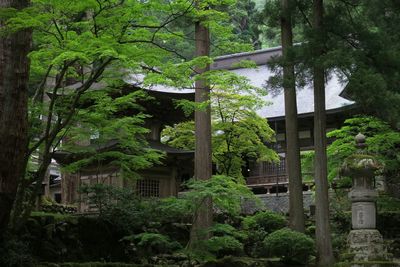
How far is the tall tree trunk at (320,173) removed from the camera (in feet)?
45.8

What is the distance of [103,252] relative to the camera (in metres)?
15.5

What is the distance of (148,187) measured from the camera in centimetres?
2361

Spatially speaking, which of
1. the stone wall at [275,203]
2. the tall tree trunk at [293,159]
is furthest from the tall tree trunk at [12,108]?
the stone wall at [275,203]

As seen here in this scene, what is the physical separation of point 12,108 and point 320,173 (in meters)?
7.94

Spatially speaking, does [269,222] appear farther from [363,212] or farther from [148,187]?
[363,212]

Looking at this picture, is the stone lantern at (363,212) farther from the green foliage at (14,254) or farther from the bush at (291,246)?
the green foliage at (14,254)

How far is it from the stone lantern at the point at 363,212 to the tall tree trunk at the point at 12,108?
8524 millimetres

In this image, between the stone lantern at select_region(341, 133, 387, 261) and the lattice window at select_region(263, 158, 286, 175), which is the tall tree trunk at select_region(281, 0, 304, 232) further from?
the lattice window at select_region(263, 158, 286, 175)

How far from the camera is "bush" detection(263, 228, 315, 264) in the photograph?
14.9 meters

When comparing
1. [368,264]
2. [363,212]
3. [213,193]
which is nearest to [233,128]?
[363,212]

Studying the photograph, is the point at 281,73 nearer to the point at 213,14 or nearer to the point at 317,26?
the point at 317,26

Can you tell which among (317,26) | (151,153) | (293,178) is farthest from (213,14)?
(293,178)

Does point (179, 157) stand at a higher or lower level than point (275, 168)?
higher

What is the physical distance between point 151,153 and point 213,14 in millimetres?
4738
